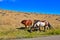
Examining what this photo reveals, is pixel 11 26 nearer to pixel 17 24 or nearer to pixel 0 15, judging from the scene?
pixel 17 24

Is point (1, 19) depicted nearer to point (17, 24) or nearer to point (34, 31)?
point (17, 24)

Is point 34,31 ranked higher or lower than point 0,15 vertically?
lower

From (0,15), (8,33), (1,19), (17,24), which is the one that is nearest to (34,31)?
(8,33)

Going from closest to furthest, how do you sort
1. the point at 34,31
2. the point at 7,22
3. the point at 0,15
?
the point at 34,31, the point at 7,22, the point at 0,15

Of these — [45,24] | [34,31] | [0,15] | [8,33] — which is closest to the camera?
[8,33]

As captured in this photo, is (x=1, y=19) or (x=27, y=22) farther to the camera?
(x=1, y=19)

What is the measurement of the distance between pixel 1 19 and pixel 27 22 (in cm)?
561

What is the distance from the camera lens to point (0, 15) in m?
37.5

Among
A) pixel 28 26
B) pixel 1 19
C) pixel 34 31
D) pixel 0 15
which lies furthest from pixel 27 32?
pixel 0 15

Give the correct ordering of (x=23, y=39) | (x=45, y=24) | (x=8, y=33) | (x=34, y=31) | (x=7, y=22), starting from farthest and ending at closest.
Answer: (x=7, y=22) → (x=45, y=24) → (x=34, y=31) → (x=8, y=33) → (x=23, y=39)

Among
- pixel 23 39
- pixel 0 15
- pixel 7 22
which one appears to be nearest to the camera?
pixel 23 39

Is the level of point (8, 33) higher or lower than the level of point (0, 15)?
lower

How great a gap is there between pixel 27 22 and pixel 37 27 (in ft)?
6.70

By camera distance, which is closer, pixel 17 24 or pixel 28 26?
pixel 28 26
